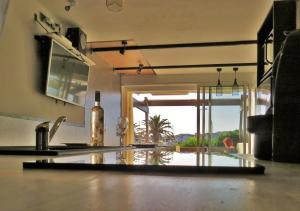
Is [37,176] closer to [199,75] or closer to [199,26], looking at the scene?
[199,26]

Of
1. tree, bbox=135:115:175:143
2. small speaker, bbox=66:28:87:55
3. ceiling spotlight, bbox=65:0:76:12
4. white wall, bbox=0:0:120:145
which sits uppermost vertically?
ceiling spotlight, bbox=65:0:76:12

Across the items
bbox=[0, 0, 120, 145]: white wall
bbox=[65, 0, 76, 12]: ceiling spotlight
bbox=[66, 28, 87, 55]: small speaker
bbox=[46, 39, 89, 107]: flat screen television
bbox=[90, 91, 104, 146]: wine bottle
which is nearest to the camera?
bbox=[0, 0, 120, 145]: white wall

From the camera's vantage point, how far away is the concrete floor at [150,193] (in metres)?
0.34

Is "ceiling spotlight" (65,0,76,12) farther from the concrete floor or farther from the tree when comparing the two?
the tree

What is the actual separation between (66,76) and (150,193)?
8.57ft

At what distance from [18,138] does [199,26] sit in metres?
1.89

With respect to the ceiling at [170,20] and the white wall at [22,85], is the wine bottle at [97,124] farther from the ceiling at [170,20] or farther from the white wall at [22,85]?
the ceiling at [170,20]

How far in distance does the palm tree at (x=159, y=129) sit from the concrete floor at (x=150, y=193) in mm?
8414

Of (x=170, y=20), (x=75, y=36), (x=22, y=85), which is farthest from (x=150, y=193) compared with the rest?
(x=75, y=36)

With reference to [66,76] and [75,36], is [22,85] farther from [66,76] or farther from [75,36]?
[75,36]

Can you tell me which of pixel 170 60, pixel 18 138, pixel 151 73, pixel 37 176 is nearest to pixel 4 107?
pixel 18 138

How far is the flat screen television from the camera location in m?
2.59

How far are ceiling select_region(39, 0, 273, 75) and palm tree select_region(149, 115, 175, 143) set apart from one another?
5.17 m

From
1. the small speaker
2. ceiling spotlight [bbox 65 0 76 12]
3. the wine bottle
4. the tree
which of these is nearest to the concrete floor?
ceiling spotlight [bbox 65 0 76 12]
